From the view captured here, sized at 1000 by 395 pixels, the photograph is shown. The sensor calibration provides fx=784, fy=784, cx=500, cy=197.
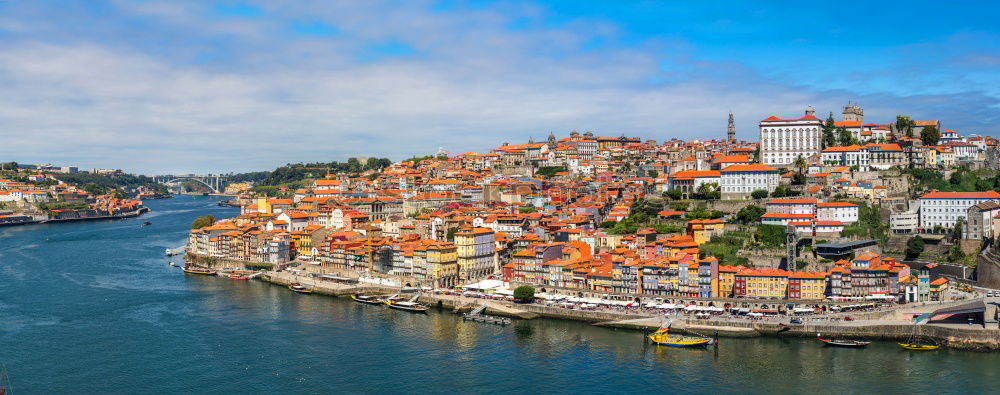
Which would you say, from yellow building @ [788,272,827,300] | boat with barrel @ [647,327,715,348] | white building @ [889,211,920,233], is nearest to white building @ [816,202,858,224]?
white building @ [889,211,920,233]

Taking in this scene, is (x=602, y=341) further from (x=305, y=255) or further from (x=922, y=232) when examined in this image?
(x=305, y=255)

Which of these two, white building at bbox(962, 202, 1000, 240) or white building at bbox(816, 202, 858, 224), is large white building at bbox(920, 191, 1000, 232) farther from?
white building at bbox(816, 202, 858, 224)

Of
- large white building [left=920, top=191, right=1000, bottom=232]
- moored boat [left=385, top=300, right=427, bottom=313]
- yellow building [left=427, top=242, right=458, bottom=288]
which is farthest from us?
yellow building [left=427, top=242, right=458, bottom=288]

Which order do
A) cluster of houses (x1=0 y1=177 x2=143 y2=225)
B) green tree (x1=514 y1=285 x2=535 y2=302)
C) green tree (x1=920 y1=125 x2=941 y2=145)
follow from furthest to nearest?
1. cluster of houses (x1=0 y1=177 x2=143 y2=225)
2. green tree (x1=920 y1=125 x2=941 y2=145)
3. green tree (x1=514 y1=285 x2=535 y2=302)

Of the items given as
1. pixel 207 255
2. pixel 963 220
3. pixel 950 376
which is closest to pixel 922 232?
pixel 963 220

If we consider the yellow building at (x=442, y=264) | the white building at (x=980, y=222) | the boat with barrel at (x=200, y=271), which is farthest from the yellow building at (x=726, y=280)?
the boat with barrel at (x=200, y=271)

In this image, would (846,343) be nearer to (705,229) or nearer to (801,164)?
(705,229)
